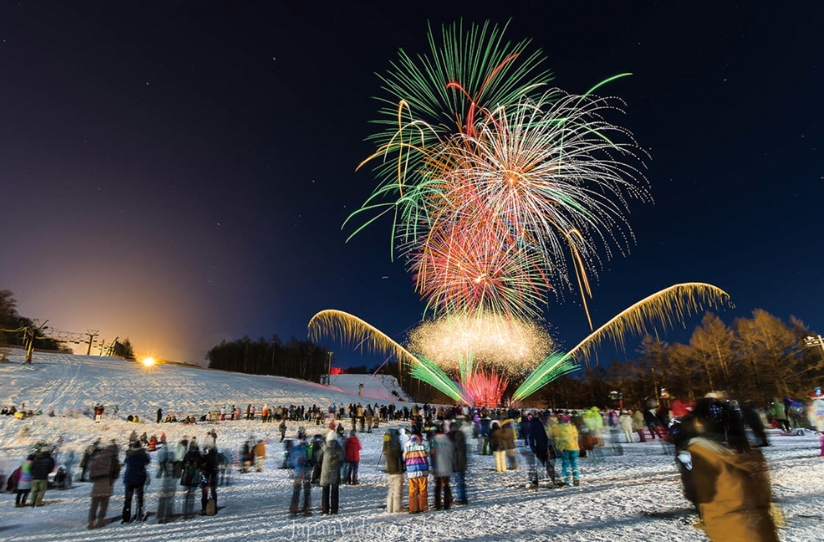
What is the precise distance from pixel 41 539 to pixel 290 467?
32.2 feet

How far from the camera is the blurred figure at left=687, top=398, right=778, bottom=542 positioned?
3.34 m

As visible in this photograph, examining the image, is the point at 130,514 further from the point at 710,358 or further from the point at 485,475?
the point at 710,358

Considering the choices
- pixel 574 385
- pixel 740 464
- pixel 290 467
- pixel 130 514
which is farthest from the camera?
pixel 574 385

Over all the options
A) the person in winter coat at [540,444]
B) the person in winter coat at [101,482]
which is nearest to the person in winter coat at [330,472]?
the person in winter coat at [101,482]

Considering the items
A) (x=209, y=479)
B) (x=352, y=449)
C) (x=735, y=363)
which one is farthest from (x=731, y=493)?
(x=735, y=363)

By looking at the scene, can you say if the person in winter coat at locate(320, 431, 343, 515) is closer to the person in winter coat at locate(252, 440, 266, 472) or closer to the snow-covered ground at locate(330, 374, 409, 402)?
the person in winter coat at locate(252, 440, 266, 472)

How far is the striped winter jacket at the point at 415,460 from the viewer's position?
8414mm

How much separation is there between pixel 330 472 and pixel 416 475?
1773 millimetres

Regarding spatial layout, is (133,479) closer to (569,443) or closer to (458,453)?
(458,453)

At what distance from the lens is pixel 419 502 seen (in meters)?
8.63

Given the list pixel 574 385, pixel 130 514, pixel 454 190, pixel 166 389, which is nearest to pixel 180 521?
pixel 130 514

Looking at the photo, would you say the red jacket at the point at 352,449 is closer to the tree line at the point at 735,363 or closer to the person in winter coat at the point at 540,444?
the person in winter coat at the point at 540,444

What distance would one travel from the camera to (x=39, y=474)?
10859 millimetres

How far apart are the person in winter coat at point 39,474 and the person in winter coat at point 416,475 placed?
9374mm
